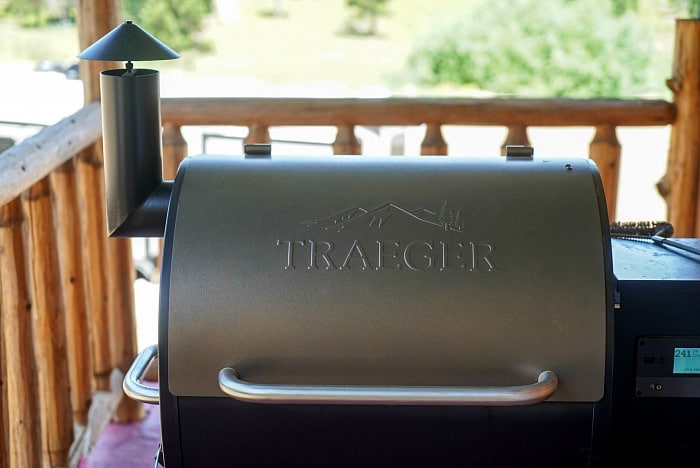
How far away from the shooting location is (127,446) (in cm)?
258

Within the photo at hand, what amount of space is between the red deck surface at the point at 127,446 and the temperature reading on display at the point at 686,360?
161cm

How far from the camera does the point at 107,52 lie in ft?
4.02

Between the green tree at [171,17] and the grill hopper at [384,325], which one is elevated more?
the green tree at [171,17]

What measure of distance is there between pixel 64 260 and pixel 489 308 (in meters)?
1.61

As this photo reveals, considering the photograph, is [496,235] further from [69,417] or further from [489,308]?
[69,417]

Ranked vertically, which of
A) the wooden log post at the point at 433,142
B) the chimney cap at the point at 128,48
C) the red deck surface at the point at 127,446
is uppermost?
the chimney cap at the point at 128,48

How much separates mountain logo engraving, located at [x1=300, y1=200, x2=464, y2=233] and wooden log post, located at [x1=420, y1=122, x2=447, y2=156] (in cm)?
153

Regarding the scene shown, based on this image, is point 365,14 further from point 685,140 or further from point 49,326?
point 49,326

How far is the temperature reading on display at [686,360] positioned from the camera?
118 centimetres

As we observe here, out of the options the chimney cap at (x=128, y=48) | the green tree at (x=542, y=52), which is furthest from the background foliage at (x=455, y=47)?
the chimney cap at (x=128, y=48)

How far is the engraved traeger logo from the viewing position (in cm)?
109

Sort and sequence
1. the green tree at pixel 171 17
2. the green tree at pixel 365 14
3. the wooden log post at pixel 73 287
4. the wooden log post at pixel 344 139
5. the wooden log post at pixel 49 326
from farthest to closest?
1. the green tree at pixel 365 14
2. the green tree at pixel 171 17
3. the wooden log post at pixel 344 139
4. the wooden log post at pixel 73 287
5. the wooden log post at pixel 49 326

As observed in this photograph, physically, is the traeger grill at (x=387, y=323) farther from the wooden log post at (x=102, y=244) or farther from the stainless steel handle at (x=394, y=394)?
the wooden log post at (x=102, y=244)

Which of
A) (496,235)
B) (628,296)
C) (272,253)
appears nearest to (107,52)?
(272,253)
